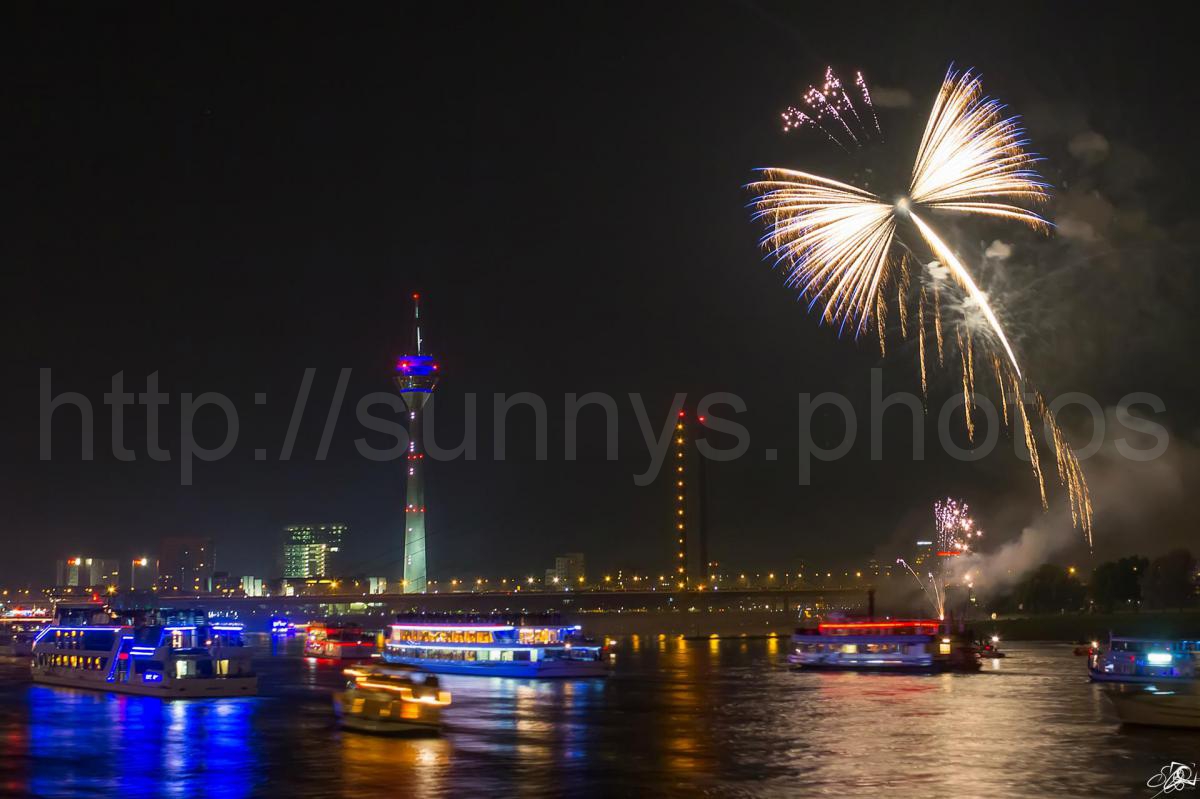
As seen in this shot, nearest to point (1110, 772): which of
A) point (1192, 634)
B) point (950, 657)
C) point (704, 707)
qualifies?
point (704, 707)

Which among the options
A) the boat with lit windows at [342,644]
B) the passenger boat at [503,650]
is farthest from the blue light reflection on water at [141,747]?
the boat with lit windows at [342,644]

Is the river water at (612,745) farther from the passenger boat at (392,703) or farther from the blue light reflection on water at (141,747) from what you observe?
the passenger boat at (392,703)

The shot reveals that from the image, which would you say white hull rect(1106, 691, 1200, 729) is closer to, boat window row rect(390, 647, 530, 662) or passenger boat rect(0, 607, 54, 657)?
boat window row rect(390, 647, 530, 662)

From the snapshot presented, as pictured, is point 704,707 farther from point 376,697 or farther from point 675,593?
point 675,593

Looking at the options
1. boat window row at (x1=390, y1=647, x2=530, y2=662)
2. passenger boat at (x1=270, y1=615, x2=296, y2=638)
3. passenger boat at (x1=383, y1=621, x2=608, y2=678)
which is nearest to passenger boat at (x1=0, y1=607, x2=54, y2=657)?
boat window row at (x1=390, y1=647, x2=530, y2=662)

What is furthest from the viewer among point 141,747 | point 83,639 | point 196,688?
point 83,639

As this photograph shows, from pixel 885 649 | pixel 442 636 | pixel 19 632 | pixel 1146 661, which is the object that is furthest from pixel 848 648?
pixel 19 632

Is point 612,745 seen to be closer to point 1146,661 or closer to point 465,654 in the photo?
point 1146,661
